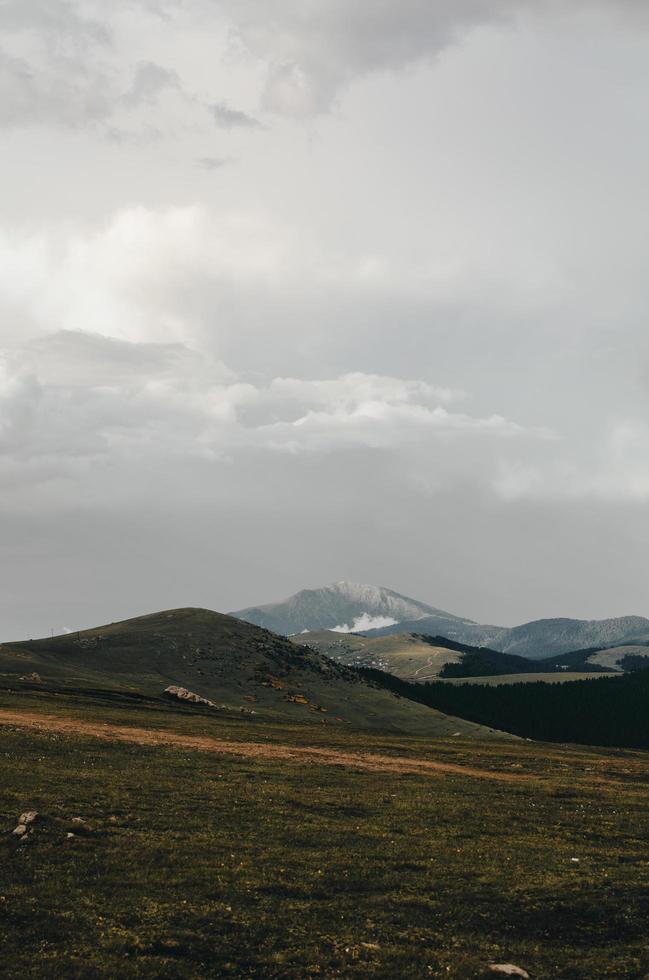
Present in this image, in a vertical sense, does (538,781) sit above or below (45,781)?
below

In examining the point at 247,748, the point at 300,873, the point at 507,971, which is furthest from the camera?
the point at 247,748

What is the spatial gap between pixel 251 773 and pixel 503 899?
97.2ft

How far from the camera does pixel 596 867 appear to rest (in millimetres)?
36500

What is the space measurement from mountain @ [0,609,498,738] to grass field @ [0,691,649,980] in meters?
62.1

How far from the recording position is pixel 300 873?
3189 cm

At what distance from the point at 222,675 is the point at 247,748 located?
92.5 metres

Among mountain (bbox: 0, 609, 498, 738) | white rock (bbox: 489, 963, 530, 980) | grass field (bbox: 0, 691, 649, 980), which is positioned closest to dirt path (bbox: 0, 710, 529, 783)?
grass field (bbox: 0, 691, 649, 980)

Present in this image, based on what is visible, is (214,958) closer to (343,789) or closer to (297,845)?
(297,845)

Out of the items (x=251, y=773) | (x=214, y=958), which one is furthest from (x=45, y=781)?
(x=214, y=958)

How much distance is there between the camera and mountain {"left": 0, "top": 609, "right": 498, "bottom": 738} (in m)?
132

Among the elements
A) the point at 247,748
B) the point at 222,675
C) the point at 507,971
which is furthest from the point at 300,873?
the point at 222,675

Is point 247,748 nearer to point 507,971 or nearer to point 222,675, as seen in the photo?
point 507,971

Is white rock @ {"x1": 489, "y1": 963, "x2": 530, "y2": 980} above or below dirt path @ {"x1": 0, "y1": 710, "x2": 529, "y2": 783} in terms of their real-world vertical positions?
above

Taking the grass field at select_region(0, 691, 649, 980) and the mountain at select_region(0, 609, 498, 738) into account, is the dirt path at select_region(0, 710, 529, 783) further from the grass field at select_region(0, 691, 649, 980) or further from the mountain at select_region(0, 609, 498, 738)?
the mountain at select_region(0, 609, 498, 738)
